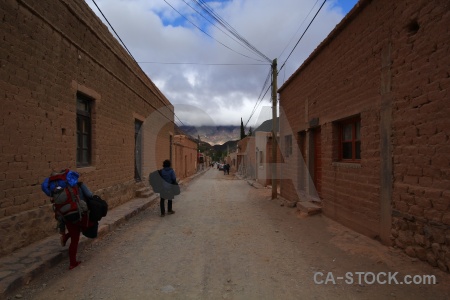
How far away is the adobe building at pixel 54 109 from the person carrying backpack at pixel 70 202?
85 centimetres

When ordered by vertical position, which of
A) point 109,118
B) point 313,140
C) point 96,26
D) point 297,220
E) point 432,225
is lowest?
point 297,220

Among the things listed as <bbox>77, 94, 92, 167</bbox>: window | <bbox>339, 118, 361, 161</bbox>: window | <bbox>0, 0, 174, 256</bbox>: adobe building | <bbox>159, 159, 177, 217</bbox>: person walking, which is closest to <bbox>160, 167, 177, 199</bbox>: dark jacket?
<bbox>159, 159, 177, 217</bbox>: person walking

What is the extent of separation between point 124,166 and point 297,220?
5724 mm

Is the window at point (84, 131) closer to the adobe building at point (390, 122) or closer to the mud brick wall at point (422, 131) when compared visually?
the adobe building at point (390, 122)

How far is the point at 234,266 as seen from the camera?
4375 millimetres

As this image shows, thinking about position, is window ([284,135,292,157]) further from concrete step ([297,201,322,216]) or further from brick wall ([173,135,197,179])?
brick wall ([173,135,197,179])

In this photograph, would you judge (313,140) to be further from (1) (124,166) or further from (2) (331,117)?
(1) (124,166)

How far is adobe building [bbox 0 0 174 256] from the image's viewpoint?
15.1 feet

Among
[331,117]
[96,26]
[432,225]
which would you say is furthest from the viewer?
[96,26]

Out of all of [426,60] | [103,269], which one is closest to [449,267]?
[426,60]

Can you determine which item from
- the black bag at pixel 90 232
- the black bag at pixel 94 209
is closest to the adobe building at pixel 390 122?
the black bag at pixel 94 209

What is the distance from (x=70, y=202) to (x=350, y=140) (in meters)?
5.70

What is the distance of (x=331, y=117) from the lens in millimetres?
7422

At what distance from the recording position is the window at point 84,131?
288 inches
